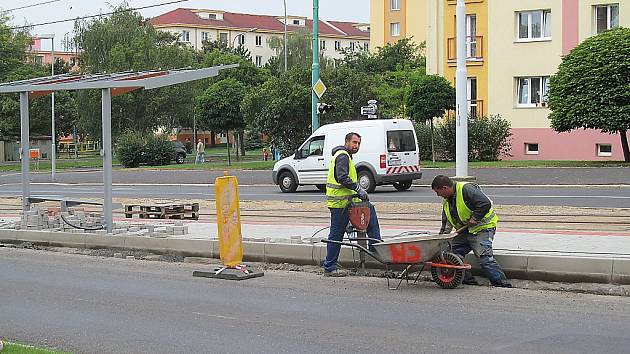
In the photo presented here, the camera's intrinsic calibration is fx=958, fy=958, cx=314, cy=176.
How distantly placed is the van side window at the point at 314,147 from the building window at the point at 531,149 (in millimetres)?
15221

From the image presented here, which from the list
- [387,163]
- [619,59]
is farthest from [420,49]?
[387,163]

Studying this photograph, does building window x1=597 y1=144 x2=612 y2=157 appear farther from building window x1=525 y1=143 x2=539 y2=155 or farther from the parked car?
the parked car

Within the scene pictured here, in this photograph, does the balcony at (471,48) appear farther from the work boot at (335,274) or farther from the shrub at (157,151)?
the work boot at (335,274)

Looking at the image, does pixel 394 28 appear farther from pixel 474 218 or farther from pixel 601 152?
pixel 474 218

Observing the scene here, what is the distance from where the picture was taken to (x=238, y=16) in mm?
123875

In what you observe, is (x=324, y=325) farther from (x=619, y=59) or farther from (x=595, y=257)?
(x=619, y=59)

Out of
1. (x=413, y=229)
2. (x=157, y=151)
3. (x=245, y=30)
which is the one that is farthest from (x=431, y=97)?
(x=245, y=30)

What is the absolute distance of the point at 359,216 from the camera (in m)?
11.9

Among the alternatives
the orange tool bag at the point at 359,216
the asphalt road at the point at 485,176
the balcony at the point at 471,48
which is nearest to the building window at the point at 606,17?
the balcony at the point at 471,48

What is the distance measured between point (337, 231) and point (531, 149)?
97.7ft

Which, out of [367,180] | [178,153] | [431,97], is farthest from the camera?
[178,153]

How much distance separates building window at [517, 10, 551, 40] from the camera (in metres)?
40.1

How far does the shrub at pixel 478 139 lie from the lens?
3744 cm

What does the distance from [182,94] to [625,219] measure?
51.6 metres
